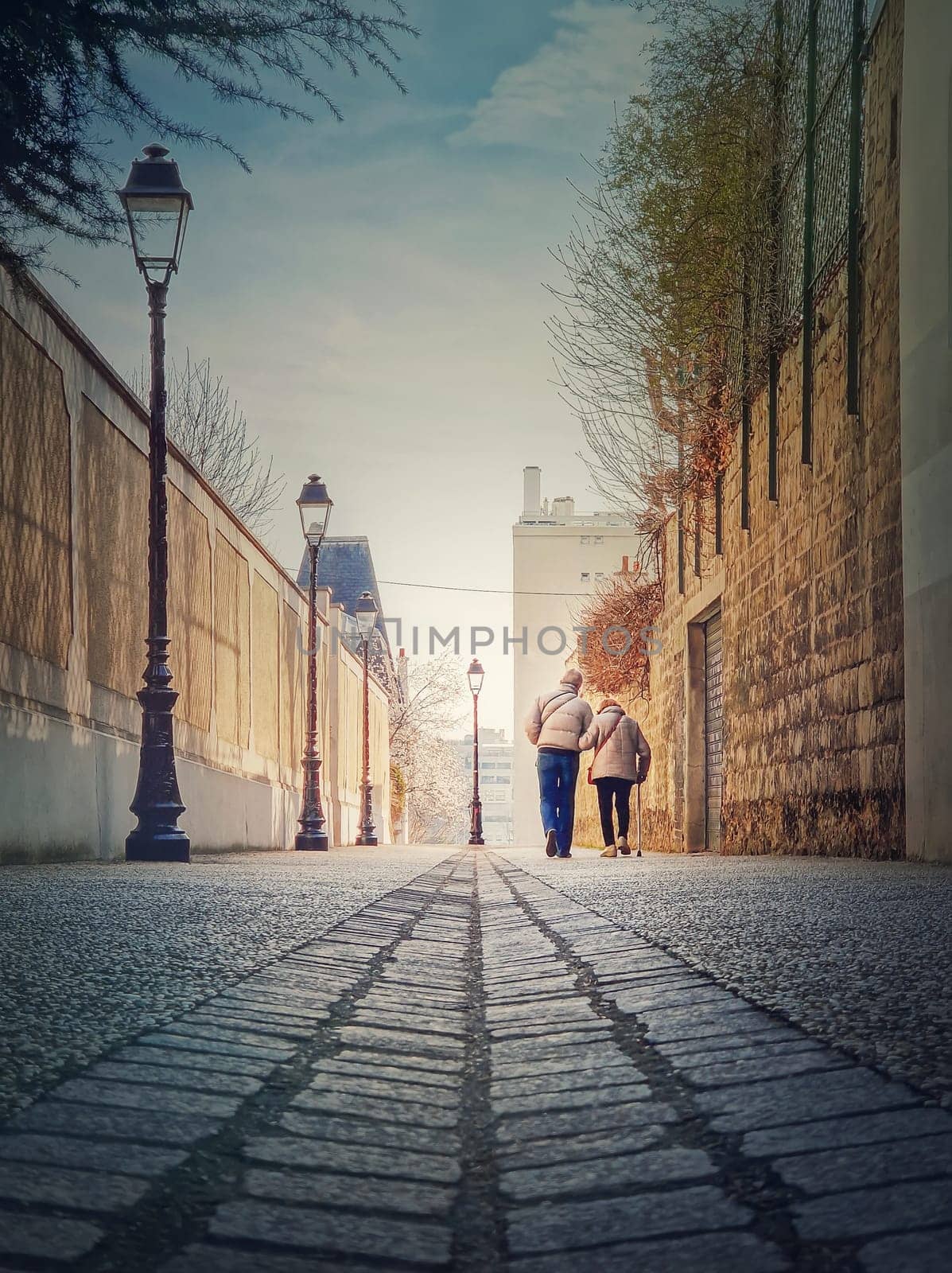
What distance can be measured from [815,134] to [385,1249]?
32.8 ft

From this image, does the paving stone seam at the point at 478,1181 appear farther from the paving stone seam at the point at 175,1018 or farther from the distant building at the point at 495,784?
the distant building at the point at 495,784

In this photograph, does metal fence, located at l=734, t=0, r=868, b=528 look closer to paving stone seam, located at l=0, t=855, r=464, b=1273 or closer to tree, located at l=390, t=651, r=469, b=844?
paving stone seam, located at l=0, t=855, r=464, b=1273

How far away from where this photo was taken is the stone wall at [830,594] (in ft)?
25.8

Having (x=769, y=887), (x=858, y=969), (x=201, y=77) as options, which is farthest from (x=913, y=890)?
(x=201, y=77)

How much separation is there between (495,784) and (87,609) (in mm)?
156626

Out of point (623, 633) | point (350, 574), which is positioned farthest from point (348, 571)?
point (623, 633)

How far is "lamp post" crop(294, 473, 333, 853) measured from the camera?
17969 mm

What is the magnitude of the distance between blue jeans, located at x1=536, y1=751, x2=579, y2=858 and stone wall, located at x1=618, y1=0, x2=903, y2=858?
1557mm

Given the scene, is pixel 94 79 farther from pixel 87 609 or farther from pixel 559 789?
pixel 559 789

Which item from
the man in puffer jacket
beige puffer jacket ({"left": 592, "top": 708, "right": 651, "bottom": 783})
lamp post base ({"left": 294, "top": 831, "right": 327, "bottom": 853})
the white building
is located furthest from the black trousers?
the white building

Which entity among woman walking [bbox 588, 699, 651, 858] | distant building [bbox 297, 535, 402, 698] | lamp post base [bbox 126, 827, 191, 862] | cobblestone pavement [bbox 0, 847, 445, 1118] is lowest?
lamp post base [bbox 126, 827, 191, 862]

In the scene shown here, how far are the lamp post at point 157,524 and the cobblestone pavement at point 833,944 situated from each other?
3.77 m

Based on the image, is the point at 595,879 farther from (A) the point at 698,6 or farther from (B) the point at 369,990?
(A) the point at 698,6

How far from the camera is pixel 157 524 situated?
30.3 feet
